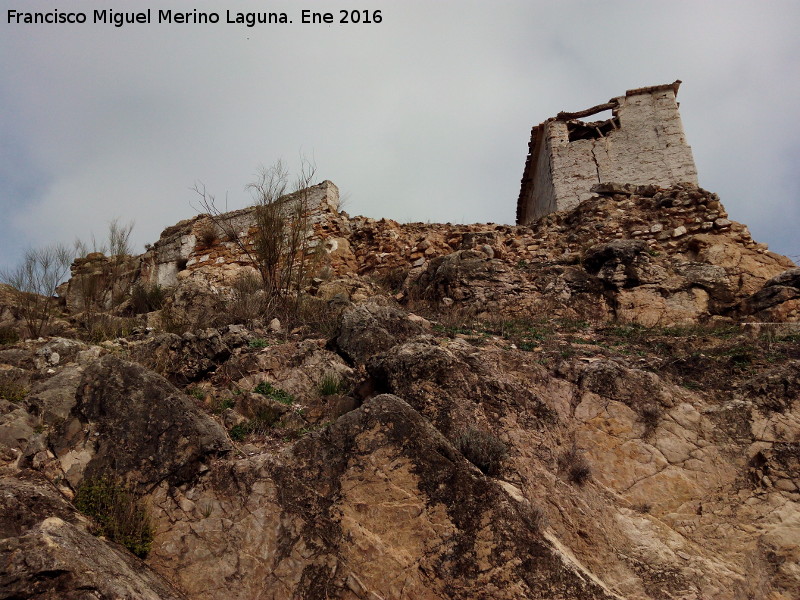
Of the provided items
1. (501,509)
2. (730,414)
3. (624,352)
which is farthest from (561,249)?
(501,509)

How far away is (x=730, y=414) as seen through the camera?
576cm

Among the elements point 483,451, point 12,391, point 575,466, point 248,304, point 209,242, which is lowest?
point 575,466

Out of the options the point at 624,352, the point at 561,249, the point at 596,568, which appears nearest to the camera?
the point at 596,568

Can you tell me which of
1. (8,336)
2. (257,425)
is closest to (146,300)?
(8,336)

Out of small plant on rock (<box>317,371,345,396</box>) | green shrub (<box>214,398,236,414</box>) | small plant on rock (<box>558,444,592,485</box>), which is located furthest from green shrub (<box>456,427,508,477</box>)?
green shrub (<box>214,398,236,414</box>)

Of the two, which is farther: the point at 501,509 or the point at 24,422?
the point at 24,422

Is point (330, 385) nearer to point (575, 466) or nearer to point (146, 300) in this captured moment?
point (575, 466)

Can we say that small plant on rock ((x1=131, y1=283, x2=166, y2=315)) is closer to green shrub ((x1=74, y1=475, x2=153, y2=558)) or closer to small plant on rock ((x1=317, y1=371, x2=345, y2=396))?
small plant on rock ((x1=317, y1=371, x2=345, y2=396))

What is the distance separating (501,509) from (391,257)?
356 inches

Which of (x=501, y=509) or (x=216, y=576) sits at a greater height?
(x=501, y=509)

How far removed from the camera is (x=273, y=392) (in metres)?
6.57

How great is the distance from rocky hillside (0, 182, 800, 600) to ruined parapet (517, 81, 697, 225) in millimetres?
5293

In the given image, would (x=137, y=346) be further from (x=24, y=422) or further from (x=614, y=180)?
(x=614, y=180)

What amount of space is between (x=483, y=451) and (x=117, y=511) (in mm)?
2735
